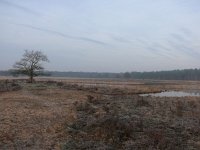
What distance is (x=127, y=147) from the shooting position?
1427cm

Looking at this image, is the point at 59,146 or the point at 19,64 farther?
the point at 19,64

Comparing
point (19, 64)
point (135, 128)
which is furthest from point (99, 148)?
point (19, 64)

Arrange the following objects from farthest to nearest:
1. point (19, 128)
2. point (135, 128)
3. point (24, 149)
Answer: point (135, 128) < point (19, 128) < point (24, 149)

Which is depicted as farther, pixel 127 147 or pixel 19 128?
pixel 19 128

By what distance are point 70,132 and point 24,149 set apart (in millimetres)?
3774

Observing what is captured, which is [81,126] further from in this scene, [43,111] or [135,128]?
[43,111]

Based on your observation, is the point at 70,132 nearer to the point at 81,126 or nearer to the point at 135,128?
the point at 81,126

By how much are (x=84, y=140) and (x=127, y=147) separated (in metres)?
2.19

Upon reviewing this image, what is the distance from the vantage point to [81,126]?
61.1 feet

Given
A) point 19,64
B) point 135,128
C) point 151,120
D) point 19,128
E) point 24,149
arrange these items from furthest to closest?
point 19,64 → point 151,120 → point 135,128 → point 19,128 → point 24,149

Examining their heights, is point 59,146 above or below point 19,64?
below

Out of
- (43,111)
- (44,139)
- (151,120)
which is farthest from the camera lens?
(43,111)

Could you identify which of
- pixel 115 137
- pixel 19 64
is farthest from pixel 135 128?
pixel 19 64

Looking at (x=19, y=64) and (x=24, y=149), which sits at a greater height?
(x=19, y=64)
